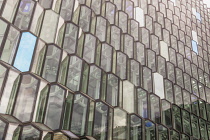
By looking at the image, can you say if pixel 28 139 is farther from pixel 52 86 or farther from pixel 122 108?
pixel 122 108

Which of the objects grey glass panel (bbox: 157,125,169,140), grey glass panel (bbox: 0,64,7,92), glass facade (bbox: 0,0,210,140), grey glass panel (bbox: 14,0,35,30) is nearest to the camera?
grey glass panel (bbox: 0,64,7,92)

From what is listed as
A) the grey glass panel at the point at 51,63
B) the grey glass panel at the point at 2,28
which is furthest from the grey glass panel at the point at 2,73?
the grey glass panel at the point at 51,63

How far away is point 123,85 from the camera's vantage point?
Answer: 7707 mm

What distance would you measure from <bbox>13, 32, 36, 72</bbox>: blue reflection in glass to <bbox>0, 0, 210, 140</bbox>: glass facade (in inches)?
0.9

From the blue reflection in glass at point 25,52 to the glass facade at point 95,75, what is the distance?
0.07 ft

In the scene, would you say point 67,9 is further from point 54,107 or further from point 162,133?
point 162,133

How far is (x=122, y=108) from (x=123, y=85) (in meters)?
0.80

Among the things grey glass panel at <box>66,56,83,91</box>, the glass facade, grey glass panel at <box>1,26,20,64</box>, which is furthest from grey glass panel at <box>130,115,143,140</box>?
grey glass panel at <box>1,26,20,64</box>

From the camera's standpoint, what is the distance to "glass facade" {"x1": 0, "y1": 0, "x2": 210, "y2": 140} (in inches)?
214

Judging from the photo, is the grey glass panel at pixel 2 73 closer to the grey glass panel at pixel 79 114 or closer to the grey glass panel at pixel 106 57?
the grey glass panel at pixel 79 114

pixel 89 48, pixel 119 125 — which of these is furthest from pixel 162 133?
pixel 89 48

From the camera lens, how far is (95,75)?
702 centimetres

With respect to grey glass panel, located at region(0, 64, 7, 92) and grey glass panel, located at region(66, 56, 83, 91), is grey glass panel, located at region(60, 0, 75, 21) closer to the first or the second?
grey glass panel, located at region(66, 56, 83, 91)

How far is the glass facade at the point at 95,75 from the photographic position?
5426 mm
